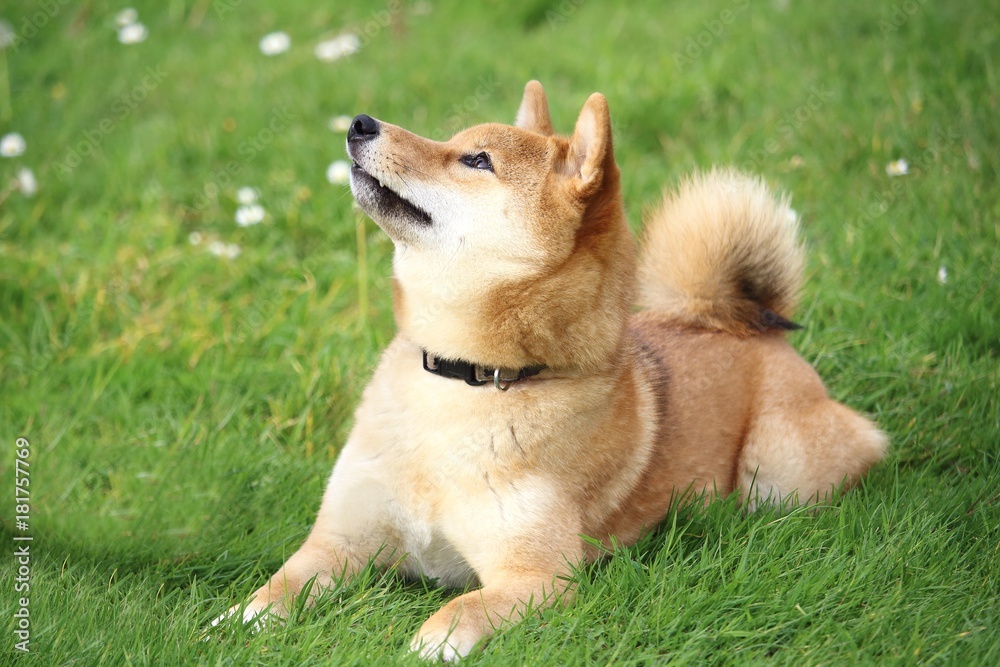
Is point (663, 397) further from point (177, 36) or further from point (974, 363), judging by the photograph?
point (177, 36)

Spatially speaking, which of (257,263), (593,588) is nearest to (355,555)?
(593,588)

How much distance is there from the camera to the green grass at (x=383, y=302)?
2996 millimetres

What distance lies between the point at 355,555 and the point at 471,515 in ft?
1.57

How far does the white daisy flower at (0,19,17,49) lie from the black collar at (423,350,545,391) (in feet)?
18.7

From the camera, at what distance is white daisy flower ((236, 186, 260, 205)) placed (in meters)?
5.77

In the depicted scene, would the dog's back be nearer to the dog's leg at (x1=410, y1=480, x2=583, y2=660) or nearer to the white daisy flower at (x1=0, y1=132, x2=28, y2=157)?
the dog's leg at (x1=410, y1=480, x2=583, y2=660)

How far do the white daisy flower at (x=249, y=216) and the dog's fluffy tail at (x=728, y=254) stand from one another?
Result: 2550mm

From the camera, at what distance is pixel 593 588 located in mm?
3088

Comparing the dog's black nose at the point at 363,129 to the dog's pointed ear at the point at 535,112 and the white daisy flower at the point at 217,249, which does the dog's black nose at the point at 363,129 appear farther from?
the white daisy flower at the point at 217,249

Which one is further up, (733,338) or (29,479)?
(733,338)

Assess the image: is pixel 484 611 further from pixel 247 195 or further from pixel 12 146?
pixel 12 146

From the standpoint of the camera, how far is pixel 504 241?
313 cm

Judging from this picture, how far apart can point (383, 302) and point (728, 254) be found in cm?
192

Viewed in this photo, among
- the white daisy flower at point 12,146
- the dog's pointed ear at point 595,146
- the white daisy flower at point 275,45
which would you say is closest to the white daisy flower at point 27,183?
the white daisy flower at point 12,146
